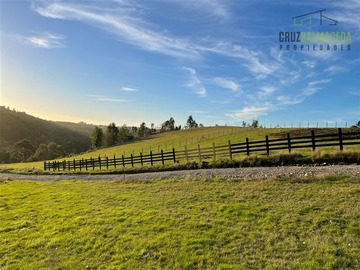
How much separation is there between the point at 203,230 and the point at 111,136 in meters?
108

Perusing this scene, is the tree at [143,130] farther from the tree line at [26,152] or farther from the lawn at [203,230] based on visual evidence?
the lawn at [203,230]

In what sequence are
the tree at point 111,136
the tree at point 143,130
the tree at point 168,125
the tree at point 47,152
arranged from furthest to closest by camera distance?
the tree at point 168,125, the tree at point 143,130, the tree at point 111,136, the tree at point 47,152

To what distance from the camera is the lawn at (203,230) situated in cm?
680

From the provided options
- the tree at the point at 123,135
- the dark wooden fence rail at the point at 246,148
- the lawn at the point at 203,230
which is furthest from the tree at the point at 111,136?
the lawn at the point at 203,230

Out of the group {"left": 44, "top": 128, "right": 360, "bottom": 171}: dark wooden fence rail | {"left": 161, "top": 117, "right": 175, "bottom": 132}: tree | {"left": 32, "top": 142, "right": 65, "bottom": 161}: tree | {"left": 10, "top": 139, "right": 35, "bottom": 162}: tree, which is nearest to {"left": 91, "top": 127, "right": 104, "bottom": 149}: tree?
{"left": 32, "top": 142, "right": 65, "bottom": 161}: tree

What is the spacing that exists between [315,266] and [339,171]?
930 cm

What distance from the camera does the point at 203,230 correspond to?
27.9 ft

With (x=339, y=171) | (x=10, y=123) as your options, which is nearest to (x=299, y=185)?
(x=339, y=171)

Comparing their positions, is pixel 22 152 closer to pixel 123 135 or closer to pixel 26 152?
pixel 26 152

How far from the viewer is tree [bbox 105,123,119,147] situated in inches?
4439

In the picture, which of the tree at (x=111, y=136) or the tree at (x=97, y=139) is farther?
the tree at (x=111, y=136)

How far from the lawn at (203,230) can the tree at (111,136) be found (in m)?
101

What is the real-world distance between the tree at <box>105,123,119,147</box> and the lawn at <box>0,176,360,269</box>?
3969 inches

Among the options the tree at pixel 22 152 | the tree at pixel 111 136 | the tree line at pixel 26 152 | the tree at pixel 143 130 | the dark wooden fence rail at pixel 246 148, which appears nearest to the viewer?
the dark wooden fence rail at pixel 246 148
